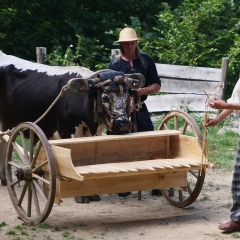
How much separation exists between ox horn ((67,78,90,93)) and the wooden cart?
0.54 m

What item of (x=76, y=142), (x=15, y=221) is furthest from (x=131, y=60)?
(x=15, y=221)

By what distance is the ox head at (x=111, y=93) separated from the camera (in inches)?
276

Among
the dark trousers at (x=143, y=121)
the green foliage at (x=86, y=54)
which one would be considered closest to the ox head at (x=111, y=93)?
the dark trousers at (x=143, y=121)

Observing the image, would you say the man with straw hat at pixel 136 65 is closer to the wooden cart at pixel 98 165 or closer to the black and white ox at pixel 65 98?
the black and white ox at pixel 65 98

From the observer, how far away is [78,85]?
23.3 ft

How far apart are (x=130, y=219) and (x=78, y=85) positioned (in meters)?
1.41

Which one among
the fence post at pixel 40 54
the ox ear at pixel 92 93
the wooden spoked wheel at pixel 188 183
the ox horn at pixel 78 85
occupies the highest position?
the fence post at pixel 40 54

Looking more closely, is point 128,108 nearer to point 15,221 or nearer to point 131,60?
point 131,60

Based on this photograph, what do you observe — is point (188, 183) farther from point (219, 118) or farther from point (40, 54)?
point (40, 54)

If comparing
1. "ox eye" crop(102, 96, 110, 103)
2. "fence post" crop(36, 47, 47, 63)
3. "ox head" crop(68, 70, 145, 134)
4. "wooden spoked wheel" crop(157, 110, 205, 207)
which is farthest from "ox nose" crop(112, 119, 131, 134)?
"fence post" crop(36, 47, 47, 63)

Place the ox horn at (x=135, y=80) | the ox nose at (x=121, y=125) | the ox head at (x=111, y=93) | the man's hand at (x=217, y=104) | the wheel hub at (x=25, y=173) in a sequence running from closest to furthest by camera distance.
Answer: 1. the man's hand at (x=217, y=104)
2. the wheel hub at (x=25, y=173)
3. the ox nose at (x=121, y=125)
4. the ox head at (x=111, y=93)
5. the ox horn at (x=135, y=80)

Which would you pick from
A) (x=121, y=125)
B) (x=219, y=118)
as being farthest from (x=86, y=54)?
(x=219, y=118)

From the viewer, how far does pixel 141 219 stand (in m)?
7.05

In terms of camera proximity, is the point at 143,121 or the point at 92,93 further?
the point at 143,121
